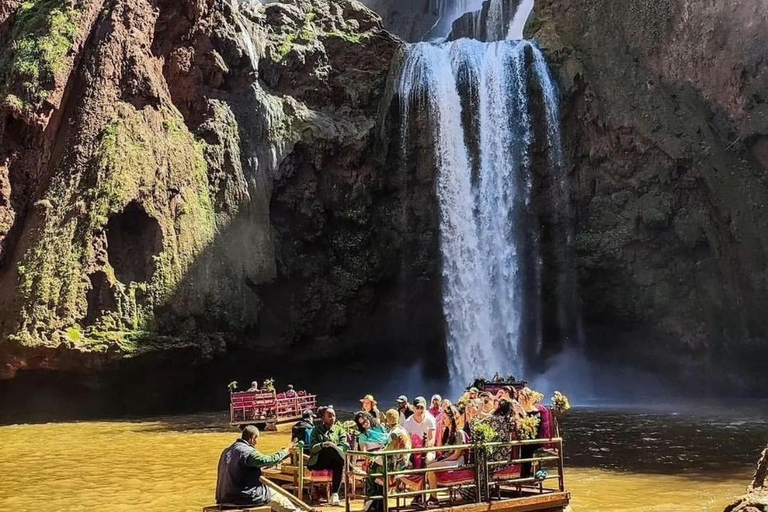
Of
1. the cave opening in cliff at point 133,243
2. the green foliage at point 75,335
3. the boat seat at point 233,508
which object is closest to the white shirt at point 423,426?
the boat seat at point 233,508

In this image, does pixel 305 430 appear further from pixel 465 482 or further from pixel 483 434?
pixel 483 434

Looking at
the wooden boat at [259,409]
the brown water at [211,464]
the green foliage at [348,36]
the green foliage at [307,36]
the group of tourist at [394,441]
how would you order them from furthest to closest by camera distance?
1. the green foliage at [348,36]
2. the green foliage at [307,36]
3. the wooden boat at [259,409]
4. the brown water at [211,464]
5. the group of tourist at [394,441]

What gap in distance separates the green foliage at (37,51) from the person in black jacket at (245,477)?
85.0 ft

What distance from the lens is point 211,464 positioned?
706 inches

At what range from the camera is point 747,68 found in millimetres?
34281

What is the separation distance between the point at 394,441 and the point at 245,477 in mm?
2094

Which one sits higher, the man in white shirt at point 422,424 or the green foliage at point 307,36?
the green foliage at point 307,36

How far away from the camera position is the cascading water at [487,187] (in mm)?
36719

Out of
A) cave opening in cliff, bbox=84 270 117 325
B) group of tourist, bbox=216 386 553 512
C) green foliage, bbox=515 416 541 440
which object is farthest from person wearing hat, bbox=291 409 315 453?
cave opening in cliff, bbox=84 270 117 325

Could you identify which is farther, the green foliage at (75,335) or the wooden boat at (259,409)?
the green foliage at (75,335)

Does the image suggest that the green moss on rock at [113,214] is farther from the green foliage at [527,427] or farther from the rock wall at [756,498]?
the rock wall at [756,498]

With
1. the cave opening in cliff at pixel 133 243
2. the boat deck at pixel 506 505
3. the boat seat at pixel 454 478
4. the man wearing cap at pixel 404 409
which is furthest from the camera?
the cave opening in cliff at pixel 133 243

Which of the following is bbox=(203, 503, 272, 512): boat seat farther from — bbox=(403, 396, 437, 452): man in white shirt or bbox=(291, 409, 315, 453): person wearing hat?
bbox=(403, 396, 437, 452): man in white shirt

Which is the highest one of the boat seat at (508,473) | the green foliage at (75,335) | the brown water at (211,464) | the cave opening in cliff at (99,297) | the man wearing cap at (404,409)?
the cave opening in cliff at (99,297)
